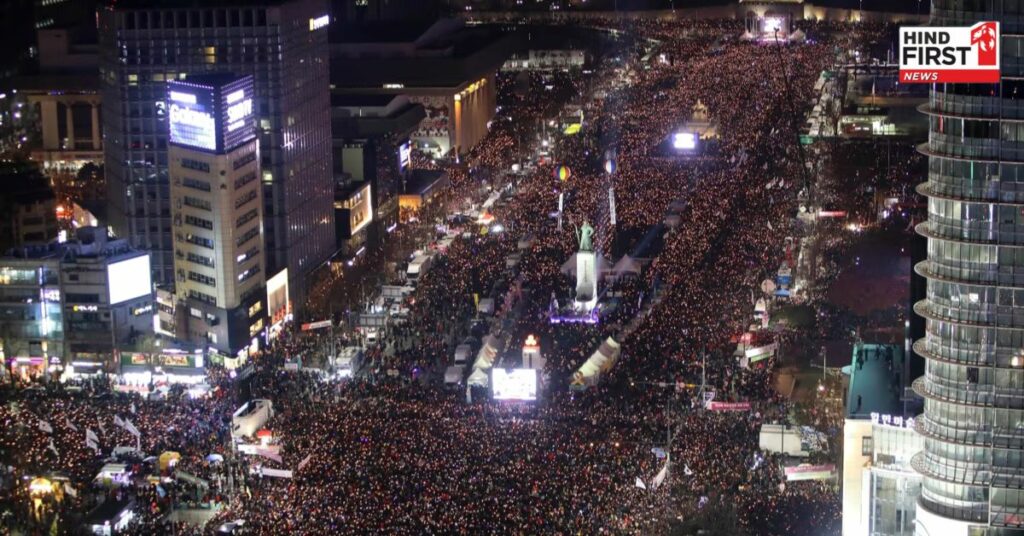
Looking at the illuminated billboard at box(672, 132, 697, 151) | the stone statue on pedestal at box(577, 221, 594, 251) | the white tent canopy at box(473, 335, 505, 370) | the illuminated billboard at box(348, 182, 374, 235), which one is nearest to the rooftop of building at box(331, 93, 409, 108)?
the illuminated billboard at box(672, 132, 697, 151)

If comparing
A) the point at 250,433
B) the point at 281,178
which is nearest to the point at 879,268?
the point at 281,178

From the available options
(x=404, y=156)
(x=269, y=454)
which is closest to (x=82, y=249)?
(x=269, y=454)

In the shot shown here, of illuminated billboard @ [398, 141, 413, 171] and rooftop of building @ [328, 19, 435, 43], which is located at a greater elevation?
rooftop of building @ [328, 19, 435, 43]

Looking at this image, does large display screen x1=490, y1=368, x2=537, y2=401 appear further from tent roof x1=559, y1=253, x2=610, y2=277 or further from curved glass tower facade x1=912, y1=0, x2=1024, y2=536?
curved glass tower facade x1=912, y1=0, x2=1024, y2=536

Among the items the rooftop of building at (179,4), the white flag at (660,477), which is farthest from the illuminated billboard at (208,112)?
the white flag at (660,477)

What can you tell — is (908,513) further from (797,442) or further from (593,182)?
(593,182)

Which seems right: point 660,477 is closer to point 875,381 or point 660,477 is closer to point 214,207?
point 875,381

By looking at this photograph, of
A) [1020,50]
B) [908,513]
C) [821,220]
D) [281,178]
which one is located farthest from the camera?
[821,220]

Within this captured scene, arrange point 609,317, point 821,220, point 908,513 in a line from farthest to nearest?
point 821,220 → point 609,317 → point 908,513
